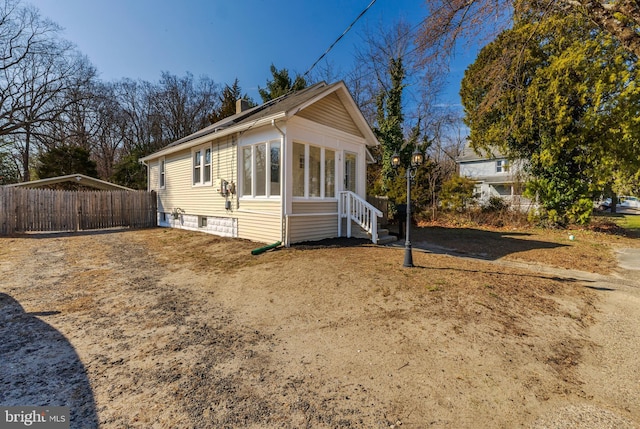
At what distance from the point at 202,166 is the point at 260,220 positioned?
4.13m

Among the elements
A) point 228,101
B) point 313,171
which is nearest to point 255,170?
point 313,171

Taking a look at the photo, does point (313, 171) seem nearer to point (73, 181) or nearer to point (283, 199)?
point (283, 199)

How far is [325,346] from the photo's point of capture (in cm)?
298

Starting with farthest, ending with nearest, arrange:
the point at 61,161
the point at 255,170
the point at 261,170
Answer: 1. the point at 61,161
2. the point at 255,170
3. the point at 261,170

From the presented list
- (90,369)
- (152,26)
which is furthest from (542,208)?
(152,26)

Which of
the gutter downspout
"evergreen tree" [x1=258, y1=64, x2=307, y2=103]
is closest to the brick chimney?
"evergreen tree" [x1=258, y1=64, x2=307, y2=103]

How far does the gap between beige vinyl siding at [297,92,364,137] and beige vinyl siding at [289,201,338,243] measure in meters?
2.53

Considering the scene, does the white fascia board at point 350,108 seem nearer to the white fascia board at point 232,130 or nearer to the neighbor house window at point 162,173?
the white fascia board at point 232,130

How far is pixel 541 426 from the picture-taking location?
1.93 metres

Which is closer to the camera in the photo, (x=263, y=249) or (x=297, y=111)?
(x=263, y=249)

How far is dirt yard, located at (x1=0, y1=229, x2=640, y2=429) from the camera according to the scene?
2.07 m

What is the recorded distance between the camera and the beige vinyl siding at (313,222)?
817cm

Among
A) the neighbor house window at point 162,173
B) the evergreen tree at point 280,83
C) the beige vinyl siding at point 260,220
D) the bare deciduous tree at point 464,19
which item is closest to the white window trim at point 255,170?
the beige vinyl siding at point 260,220
